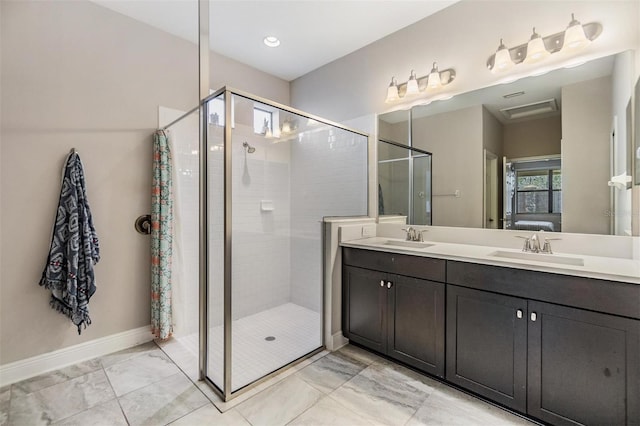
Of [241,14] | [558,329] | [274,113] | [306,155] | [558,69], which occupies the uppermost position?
[241,14]

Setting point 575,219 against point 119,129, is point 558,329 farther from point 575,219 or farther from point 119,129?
point 119,129

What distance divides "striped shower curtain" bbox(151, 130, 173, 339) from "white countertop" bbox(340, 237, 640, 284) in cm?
157

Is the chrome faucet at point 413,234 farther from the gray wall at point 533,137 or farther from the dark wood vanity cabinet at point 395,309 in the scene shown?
the gray wall at point 533,137

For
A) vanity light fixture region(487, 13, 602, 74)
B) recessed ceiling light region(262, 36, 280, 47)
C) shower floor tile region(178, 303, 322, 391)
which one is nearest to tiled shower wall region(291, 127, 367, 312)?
shower floor tile region(178, 303, 322, 391)

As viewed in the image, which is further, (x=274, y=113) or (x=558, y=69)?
(x=274, y=113)

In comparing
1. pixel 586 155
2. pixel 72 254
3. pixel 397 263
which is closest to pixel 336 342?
pixel 397 263

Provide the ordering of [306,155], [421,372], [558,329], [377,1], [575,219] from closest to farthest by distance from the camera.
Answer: [558,329]
[575,219]
[421,372]
[377,1]
[306,155]

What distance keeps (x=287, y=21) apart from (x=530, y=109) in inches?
80.9

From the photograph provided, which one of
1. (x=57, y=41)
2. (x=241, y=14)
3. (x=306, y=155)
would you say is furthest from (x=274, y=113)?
(x=57, y=41)

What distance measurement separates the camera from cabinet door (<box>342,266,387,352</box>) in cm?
214

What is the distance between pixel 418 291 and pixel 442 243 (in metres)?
0.60

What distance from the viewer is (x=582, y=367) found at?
1.37 metres

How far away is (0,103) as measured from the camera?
1.86 meters

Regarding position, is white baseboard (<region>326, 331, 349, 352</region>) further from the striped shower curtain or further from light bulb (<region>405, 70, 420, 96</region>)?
light bulb (<region>405, 70, 420, 96</region>)
